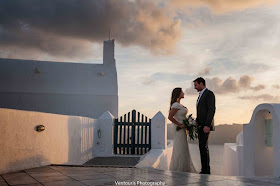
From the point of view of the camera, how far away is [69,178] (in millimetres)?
4379

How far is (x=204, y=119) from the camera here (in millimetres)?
5566

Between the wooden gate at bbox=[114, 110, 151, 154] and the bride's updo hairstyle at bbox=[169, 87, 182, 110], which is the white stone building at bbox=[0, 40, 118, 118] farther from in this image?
the bride's updo hairstyle at bbox=[169, 87, 182, 110]

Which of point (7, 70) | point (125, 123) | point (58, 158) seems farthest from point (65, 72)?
point (58, 158)

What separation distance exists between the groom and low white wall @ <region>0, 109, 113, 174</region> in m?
3.40

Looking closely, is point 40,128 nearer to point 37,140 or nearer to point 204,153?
point 37,140

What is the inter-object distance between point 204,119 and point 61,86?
19980 mm

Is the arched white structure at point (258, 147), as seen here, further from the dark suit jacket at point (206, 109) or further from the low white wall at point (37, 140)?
the low white wall at point (37, 140)

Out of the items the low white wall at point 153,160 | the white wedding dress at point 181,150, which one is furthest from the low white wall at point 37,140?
the white wedding dress at point 181,150

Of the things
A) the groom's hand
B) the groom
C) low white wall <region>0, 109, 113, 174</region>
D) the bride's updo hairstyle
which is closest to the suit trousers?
the groom

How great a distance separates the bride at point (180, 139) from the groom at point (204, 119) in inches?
18.3

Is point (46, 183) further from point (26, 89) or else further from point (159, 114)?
point (26, 89)

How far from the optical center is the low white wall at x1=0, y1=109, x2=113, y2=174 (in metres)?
5.09

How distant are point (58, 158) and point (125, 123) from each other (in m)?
6.37

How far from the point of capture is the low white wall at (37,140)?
5086 mm
